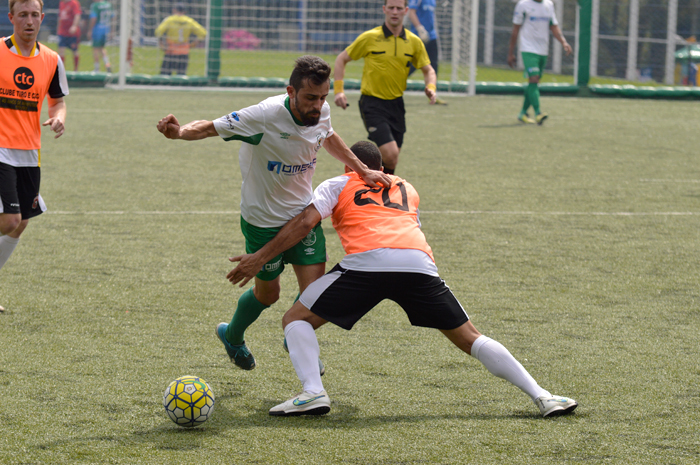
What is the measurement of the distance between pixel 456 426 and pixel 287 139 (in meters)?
1.62

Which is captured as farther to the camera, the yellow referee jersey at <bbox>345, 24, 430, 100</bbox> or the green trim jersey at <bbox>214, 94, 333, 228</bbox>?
the yellow referee jersey at <bbox>345, 24, 430, 100</bbox>

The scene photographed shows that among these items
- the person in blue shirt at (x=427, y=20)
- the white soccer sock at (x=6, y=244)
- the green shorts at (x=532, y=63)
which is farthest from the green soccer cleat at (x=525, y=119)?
the white soccer sock at (x=6, y=244)

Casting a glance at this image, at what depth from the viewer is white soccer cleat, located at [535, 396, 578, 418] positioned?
3799 mm

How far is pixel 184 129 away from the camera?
3.95m

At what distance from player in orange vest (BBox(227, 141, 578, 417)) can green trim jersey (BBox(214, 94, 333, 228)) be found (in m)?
0.31

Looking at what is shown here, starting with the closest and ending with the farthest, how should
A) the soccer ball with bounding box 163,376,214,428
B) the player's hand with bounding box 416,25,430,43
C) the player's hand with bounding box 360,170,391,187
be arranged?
the soccer ball with bounding box 163,376,214,428 < the player's hand with bounding box 360,170,391,187 < the player's hand with bounding box 416,25,430,43

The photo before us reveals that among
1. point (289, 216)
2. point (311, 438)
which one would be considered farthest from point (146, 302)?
point (311, 438)

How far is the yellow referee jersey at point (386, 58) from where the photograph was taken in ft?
28.1

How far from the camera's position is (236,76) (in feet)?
62.5

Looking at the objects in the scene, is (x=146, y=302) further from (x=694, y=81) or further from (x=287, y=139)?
(x=694, y=81)

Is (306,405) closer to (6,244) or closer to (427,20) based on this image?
(6,244)

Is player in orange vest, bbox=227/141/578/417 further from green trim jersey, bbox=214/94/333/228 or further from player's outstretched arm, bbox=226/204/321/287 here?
green trim jersey, bbox=214/94/333/228

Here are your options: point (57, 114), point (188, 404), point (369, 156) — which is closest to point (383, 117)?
point (57, 114)

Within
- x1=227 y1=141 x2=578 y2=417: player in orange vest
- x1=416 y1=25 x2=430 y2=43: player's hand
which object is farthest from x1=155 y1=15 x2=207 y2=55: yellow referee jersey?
x1=227 y1=141 x2=578 y2=417: player in orange vest
